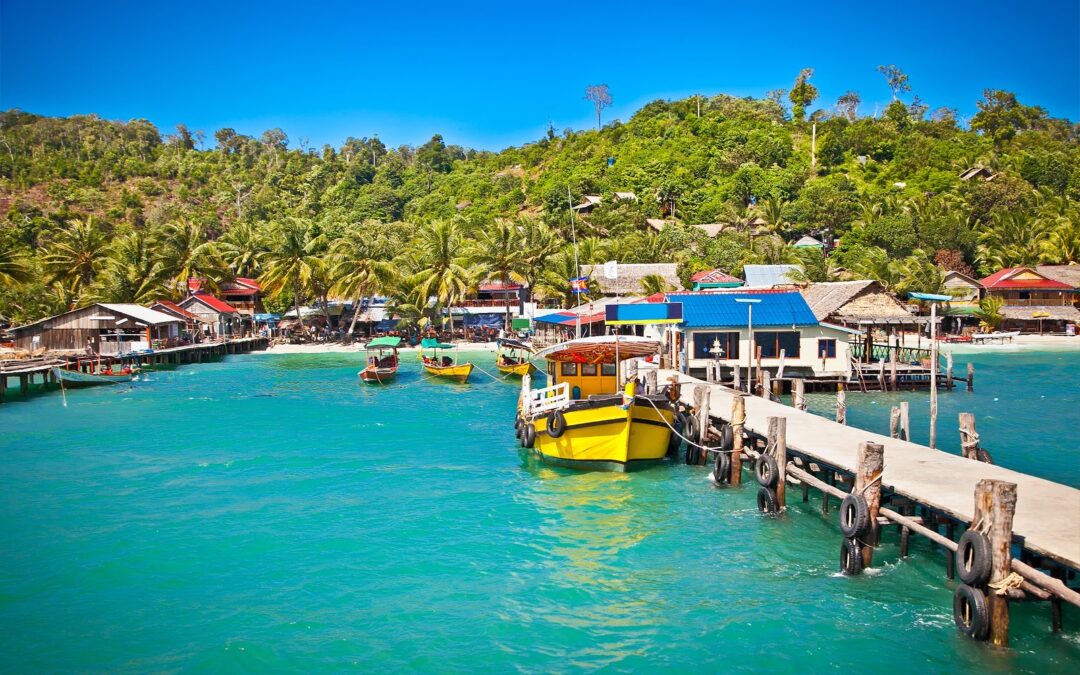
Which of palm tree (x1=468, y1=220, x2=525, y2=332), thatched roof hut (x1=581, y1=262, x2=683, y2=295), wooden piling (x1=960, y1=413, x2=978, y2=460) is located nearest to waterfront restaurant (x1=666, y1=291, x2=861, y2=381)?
wooden piling (x1=960, y1=413, x2=978, y2=460)

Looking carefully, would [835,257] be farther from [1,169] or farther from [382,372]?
[1,169]

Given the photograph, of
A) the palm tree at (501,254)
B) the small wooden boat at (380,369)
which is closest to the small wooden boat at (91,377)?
the small wooden boat at (380,369)

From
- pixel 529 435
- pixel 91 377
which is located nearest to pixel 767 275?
pixel 529 435

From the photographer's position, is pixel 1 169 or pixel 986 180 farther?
pixel 1 169

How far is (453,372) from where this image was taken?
48688mm

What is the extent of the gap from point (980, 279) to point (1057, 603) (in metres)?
76.1

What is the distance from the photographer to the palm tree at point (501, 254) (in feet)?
225

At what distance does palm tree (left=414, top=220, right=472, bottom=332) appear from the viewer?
225ft

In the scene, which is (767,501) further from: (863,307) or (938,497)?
(863,307)

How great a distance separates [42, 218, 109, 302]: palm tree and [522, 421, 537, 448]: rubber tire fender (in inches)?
2358

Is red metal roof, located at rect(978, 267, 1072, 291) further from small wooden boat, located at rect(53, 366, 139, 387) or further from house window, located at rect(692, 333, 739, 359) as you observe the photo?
small wooden boat, located at rect(53, 366, 139, 387)

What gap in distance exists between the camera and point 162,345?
59969 millimetres

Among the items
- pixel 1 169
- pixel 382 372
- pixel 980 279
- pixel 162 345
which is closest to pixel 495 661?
pixel 382 372

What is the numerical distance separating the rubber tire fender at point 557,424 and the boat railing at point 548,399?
2.51 ft
